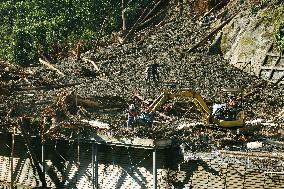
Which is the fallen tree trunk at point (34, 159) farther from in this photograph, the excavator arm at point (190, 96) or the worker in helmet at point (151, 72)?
the worker in helmet at point (151, 72)

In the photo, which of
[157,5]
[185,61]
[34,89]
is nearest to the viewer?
[34,89]

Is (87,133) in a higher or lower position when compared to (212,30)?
lower

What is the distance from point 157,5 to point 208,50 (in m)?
14.4

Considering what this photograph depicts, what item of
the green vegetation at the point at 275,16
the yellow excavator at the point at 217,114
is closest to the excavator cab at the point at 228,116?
the yellow excavator at the point at 217,114

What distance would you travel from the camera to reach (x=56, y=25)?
48.3 metres

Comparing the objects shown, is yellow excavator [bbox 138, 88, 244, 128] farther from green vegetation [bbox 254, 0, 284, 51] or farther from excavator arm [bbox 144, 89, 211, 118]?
green vegetation [bbox 254, 0, 284, 51]

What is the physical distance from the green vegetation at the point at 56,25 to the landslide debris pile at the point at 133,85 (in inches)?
234

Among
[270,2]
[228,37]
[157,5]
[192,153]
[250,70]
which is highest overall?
[157,5]

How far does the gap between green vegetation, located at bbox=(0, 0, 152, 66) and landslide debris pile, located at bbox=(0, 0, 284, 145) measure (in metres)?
5.93

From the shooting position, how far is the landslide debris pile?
77.5ft

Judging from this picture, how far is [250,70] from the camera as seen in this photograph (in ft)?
105

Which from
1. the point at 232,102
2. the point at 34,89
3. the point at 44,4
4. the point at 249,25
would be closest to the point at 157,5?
the point at 44,4

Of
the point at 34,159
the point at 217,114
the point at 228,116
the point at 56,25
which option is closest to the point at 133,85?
the point at 34,159

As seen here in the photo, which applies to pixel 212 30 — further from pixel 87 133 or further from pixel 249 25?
pixel 87 133
